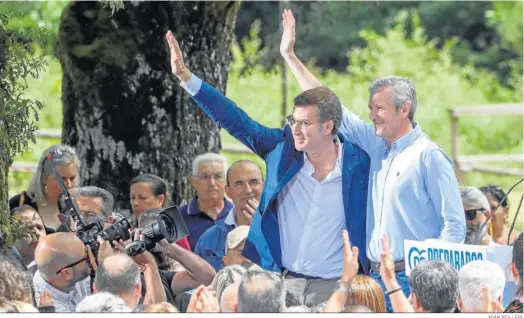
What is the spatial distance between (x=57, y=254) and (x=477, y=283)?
2032 mm

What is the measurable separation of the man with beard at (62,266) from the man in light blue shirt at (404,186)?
142 centimetres

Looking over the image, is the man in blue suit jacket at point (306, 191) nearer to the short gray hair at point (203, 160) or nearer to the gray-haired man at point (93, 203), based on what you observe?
the gray-haired man at point (93, 203)

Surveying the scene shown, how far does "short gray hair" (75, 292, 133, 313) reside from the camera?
600 centimetres

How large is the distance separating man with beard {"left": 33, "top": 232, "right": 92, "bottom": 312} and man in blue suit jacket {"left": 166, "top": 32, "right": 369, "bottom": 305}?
0.87 metres

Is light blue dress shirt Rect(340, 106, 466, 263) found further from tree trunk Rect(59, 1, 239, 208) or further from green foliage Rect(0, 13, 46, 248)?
tree trunk Rect(59, 1, 239, 208)

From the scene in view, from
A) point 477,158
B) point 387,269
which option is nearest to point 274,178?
point 387,269

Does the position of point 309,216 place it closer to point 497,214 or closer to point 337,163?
point 337,163

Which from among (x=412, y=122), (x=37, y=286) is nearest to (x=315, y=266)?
(x=412, y=122)

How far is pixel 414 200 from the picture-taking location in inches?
277

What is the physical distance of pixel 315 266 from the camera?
7.14 metres

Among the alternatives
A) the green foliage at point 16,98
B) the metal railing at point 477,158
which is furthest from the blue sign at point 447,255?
the metal railing at point 477,158

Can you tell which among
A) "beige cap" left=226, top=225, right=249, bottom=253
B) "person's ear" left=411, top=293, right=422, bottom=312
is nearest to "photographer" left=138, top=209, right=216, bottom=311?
"beige cap" left=226, top=225, right=249, bottom=253

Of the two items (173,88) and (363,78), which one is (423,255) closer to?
(173,88)

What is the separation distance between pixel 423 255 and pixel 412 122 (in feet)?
2.48
